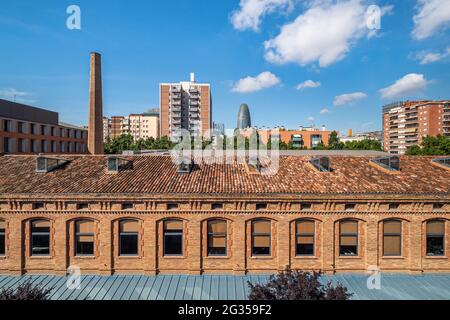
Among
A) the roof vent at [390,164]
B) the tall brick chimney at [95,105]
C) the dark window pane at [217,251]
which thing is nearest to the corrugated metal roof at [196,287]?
the dark window pane at [217,251]

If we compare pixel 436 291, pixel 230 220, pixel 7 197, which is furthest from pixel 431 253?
pixel 7 197

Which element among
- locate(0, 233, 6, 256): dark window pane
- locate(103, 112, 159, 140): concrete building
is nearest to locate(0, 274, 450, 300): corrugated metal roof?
locate(0, 233, 6, 256): dark window pane

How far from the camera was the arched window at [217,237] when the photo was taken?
52.6ft

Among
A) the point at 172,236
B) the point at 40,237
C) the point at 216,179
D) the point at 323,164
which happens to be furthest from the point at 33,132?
the point at 323,164

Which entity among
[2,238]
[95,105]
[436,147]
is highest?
[95,105]

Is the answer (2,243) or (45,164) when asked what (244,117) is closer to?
(45,164)

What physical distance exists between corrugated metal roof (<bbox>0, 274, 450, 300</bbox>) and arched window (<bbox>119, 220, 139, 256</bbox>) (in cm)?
144

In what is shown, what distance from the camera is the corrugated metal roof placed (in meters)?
13.9

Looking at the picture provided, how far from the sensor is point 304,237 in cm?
1611

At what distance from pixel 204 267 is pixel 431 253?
13131 mm

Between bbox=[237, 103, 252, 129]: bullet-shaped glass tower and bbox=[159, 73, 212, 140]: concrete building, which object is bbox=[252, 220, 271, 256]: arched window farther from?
bbox=[237, 103, 252, 129]: bullet-shaped glass tower

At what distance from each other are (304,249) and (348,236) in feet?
8.67

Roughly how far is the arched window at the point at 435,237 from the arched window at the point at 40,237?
21844mm

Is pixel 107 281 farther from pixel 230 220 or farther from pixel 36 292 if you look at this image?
pixel 230 220
